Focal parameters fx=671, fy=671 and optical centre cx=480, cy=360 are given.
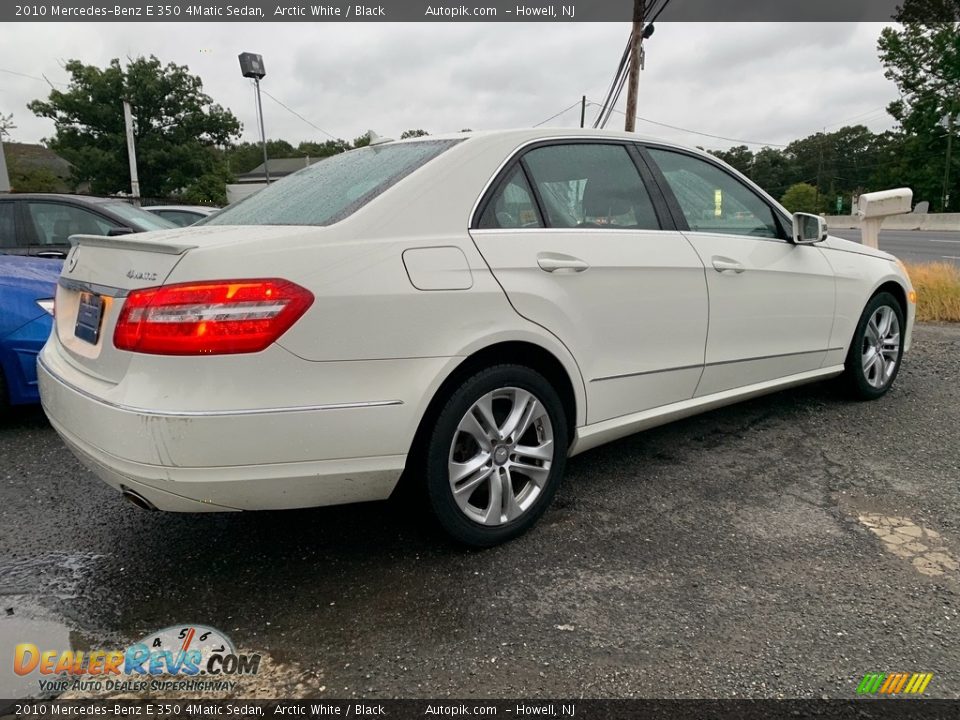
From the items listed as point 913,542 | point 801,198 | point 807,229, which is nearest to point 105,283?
point 913,542

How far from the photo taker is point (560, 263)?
105 inches

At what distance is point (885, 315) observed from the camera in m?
4.50

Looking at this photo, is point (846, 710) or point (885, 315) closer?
point (846, 710)

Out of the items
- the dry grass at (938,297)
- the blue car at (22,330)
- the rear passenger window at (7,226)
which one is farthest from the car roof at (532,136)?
the dry grass at (938,297)

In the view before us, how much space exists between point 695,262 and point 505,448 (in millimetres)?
1368

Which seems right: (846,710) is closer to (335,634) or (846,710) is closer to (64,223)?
(335,634)

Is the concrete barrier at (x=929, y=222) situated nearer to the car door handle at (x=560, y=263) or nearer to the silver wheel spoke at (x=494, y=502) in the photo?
the car door handle at (x=560, y=263)

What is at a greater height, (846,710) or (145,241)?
(145,241)

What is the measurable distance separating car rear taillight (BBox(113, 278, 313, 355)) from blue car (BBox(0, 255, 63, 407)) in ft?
7.81

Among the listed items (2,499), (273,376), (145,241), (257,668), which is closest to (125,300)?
(145,241)

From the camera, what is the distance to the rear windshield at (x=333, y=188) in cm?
244

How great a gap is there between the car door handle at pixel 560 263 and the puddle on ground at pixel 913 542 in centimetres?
162

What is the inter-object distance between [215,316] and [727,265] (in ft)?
8.00

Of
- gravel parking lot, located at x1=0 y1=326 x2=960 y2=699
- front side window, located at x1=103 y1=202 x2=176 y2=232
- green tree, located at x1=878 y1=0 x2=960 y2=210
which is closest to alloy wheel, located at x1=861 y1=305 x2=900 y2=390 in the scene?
gravel parking lot, located at x1=0 y1=326 x2=960 y2=699
